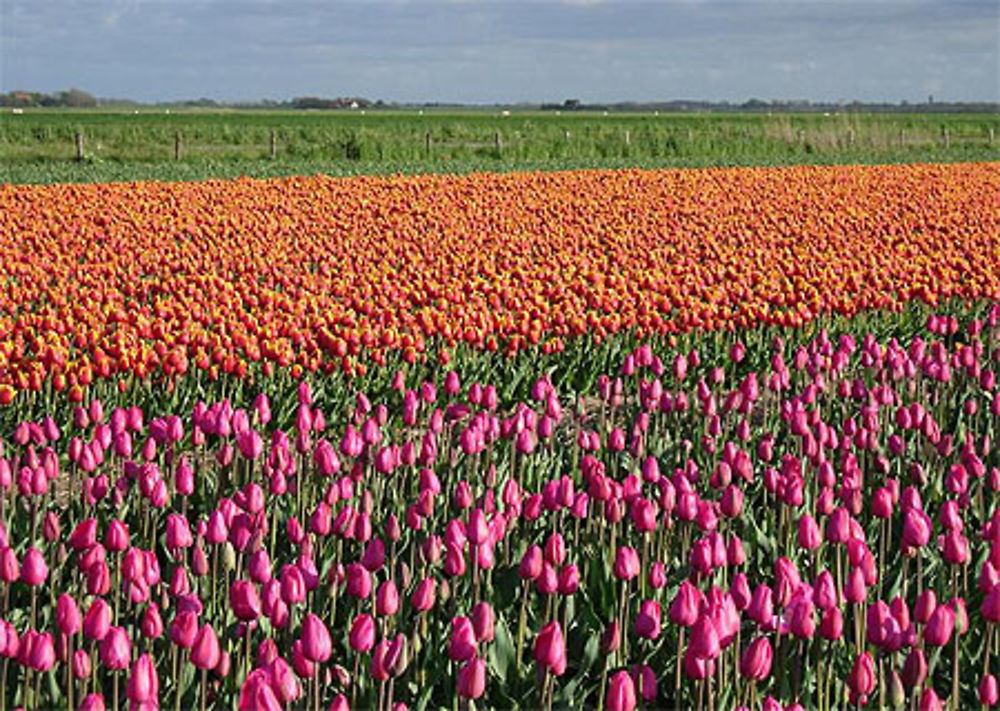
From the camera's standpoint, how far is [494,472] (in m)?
5.52

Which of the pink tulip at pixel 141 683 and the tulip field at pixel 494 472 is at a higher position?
the pink tulip at pixel 141 683

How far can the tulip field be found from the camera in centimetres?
386

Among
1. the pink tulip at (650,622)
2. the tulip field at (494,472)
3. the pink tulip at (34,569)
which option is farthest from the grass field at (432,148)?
the pink tulip at (650,622)

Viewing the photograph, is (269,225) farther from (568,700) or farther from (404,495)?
(568,700)

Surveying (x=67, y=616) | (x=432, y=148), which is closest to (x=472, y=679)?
(x=67, y=616)

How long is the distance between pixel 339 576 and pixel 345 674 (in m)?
0.34

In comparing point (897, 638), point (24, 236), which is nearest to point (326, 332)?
point (897, 638)

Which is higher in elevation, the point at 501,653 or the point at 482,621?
the point at 482,621

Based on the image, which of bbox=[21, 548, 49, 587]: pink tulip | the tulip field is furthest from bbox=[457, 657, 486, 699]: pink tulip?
bbox=[21, 548, 49, 587]: pink tulip

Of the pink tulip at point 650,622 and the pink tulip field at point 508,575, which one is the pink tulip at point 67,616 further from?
the pink tulip at point 650,622

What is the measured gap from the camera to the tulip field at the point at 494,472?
386cm

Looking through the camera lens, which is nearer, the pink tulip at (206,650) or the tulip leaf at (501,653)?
the pink tulip at (206,650)

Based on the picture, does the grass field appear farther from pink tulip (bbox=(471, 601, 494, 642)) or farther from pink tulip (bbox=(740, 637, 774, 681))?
pink tulip (bbox=(740, 637, 774, 681))

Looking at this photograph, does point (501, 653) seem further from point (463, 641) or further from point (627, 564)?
point (463, 641)
